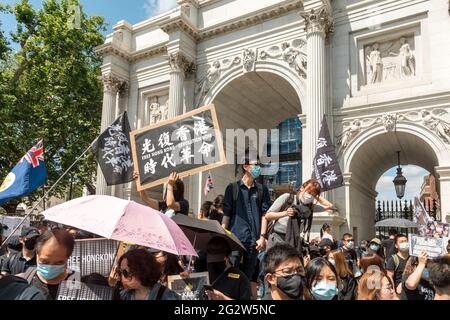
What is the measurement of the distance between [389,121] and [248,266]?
10386 millimetres

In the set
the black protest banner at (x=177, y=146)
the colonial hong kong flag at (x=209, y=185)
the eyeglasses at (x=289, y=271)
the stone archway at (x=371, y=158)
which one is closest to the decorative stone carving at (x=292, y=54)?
the stone archway at (x=371, y=158)

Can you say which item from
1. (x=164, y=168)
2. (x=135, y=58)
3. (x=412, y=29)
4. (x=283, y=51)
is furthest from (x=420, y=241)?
(x=135, y=58)

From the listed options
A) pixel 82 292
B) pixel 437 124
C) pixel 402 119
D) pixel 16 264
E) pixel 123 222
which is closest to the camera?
pixel 82 292

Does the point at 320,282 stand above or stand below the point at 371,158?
below

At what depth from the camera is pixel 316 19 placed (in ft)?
49.0

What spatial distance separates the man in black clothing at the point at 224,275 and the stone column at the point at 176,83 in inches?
571

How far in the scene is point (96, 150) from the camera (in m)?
8.03

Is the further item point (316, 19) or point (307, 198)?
point (316, 19)

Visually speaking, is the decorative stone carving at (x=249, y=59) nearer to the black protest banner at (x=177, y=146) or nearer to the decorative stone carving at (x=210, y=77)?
the decorative stone carving at (x=210, y=77)

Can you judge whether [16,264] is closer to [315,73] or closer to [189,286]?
[189,286]

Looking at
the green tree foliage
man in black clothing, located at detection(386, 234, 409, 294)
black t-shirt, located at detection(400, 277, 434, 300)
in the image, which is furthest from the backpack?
the green tree foliage

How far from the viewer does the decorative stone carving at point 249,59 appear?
1750cm

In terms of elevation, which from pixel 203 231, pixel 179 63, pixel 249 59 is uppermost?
pixel 179 63

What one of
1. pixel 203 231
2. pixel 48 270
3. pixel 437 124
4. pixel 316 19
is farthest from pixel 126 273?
pixel 316 19
